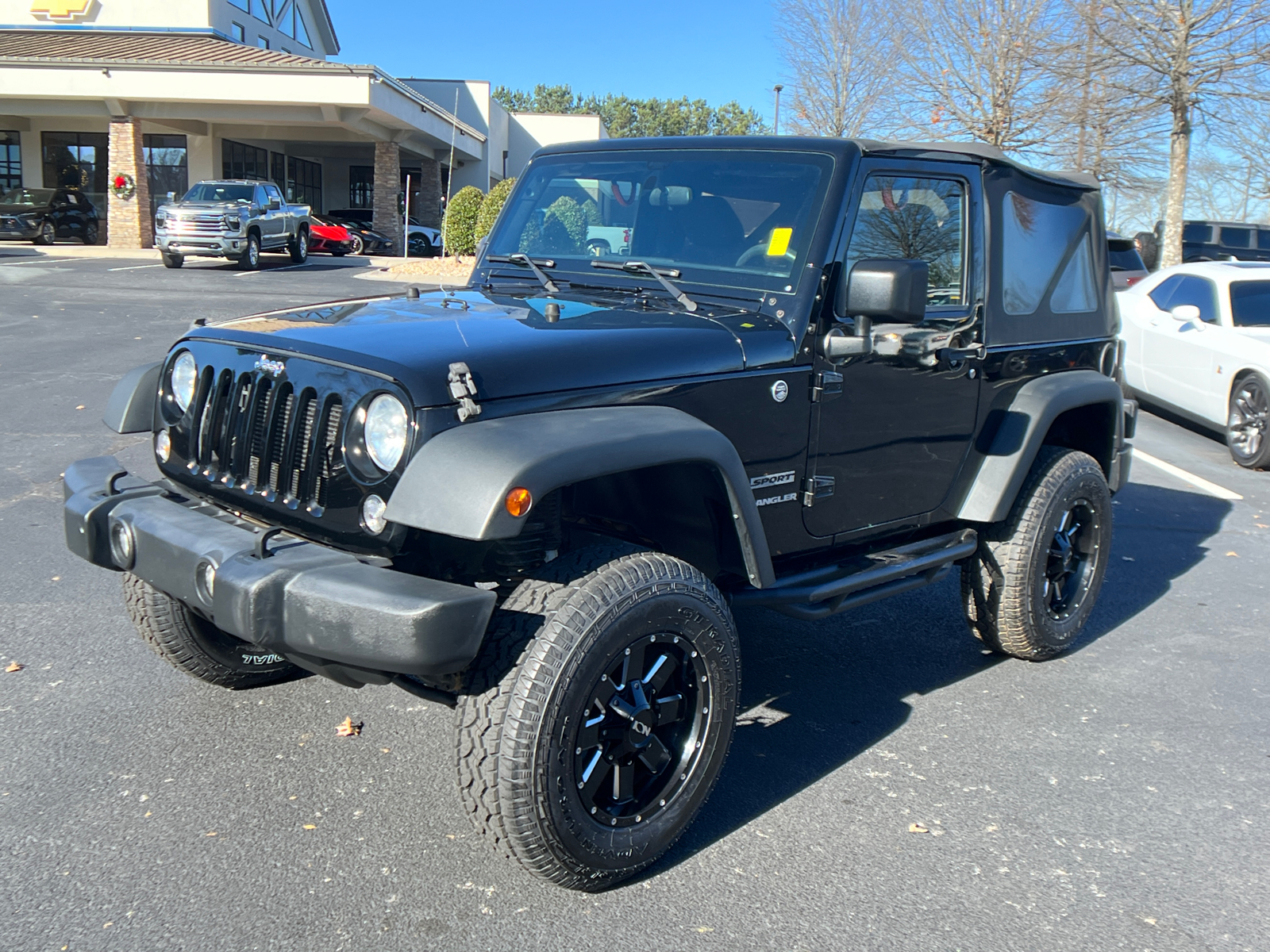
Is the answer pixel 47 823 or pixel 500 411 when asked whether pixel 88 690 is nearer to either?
pixel 47 823

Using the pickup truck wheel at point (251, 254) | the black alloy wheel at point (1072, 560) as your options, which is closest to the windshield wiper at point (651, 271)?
the black alloy wheel at point (1072, 560)

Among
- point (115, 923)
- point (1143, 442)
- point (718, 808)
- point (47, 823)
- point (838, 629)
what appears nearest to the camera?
point (115, 923)

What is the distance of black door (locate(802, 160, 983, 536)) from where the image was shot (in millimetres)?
3641

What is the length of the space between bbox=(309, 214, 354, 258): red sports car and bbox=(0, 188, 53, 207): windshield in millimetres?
6517

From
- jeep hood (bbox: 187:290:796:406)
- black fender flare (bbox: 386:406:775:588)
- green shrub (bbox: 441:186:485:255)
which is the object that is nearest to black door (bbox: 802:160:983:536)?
jeep hood (bbox: 187:290:796:406)

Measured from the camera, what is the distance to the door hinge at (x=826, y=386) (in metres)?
3.51

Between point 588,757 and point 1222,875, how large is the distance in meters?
1.82

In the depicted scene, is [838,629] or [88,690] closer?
[88,690]


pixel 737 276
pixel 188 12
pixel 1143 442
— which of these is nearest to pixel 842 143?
pixel 737 276

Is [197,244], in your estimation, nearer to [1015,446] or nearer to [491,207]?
[491,207]

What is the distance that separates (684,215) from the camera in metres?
3.81

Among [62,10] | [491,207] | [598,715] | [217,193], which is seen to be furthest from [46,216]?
[598,715]

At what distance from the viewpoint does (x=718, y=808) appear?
3377 mm

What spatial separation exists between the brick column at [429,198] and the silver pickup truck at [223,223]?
11.5 meters
